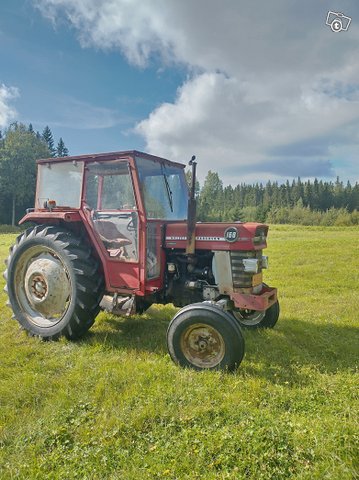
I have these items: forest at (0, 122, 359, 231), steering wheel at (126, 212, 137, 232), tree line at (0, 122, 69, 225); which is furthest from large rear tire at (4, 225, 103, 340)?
tree line at (0, 122, 69, 225)

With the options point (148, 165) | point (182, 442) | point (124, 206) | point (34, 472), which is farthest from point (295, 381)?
point (148, 165)

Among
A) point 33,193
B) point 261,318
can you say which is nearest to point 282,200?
point 33,193

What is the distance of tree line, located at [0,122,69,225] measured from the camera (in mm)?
35750

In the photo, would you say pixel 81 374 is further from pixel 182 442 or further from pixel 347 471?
pixel 347 471

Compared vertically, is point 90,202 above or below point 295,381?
above

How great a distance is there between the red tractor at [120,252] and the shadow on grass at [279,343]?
383mm

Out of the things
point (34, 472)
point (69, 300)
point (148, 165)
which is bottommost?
point (34, 472)

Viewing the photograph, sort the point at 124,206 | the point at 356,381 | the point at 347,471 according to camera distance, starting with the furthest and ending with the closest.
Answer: the point at 124,206 < the point at 356,381 < the point at 347,471

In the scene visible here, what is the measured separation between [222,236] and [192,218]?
1.58 ft

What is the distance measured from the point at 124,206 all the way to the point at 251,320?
260cm

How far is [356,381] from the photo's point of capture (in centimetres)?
350

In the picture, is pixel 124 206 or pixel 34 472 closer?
pixel 34 472

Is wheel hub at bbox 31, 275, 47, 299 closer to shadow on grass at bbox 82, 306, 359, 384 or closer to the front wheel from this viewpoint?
shadow on grass at bbox 82, 306, 359, 384

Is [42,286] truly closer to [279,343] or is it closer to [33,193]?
[279,343]
